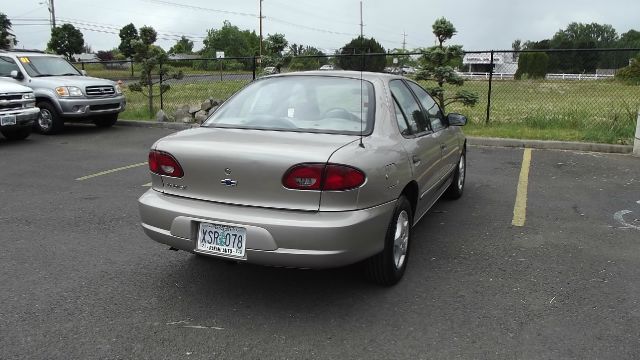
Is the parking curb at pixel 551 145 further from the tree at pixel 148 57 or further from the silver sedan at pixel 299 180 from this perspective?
the tree at pixel 148 57

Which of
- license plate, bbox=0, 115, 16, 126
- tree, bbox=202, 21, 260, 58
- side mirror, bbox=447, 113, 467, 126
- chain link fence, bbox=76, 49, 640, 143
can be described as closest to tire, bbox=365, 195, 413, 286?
side mirror, bbox=447, 113, 467, 126

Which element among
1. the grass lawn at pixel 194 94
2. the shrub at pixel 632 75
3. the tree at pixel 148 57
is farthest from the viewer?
the shrub at pixel 632 75

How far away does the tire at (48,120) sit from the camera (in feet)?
38.4

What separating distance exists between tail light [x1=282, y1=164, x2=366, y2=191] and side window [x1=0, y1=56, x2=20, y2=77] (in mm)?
11343

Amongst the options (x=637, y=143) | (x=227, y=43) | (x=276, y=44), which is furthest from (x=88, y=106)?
(x=227, y=43)

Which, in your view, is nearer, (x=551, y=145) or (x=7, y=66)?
(x=551, y=145)

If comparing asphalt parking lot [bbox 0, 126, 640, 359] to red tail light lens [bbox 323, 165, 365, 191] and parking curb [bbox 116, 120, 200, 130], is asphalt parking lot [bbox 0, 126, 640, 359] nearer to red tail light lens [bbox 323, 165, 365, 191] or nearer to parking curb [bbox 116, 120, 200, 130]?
red tail light lens [bbox 323, 165, 365, 191]

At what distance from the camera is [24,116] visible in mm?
10391

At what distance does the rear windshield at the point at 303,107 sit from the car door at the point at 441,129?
976 mm

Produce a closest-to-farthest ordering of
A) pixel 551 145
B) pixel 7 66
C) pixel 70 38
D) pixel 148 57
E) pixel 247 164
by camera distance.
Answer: pixel 247 164
pixel 551 145
pixel 7 66
pixel 148 57
pixel 70 38

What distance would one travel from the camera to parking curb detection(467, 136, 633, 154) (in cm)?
928

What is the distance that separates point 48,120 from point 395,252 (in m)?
10.5

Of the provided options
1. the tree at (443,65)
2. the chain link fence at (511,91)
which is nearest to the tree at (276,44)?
the chain link fence at (511,91)

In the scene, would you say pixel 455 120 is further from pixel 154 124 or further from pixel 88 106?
pixel 154 124
